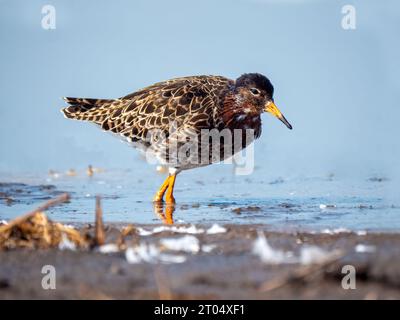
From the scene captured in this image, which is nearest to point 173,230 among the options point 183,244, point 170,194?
point 183,244

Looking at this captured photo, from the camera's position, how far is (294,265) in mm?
4703

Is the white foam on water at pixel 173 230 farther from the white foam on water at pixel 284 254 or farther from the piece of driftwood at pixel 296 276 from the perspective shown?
the piece of driftwood at pixel 296 276

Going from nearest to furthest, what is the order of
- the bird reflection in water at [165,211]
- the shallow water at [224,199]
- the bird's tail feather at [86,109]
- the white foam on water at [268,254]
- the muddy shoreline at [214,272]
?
the muddy shoreline at [214,272]
the white foam on water at [268,254]
the shallow water at [224,199]
the bird reflection in water at [165,211]
the bird's tail feather at [86,109]

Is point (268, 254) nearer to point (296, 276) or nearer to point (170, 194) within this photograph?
point (296, 276)

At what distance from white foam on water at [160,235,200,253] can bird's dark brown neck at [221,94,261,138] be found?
14.1 ft

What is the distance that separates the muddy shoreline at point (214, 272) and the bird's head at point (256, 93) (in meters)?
4.30

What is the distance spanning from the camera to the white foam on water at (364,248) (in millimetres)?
5156

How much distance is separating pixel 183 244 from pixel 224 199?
14.6 feet

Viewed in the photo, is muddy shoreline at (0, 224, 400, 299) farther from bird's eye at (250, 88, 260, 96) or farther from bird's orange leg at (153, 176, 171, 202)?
bird's eye at (250, 88, 260, 96)

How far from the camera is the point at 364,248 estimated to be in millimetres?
5238

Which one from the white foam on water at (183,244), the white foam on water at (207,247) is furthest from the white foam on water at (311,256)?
the white foam on water at (183,244)

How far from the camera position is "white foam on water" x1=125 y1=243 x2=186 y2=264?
493 cm
